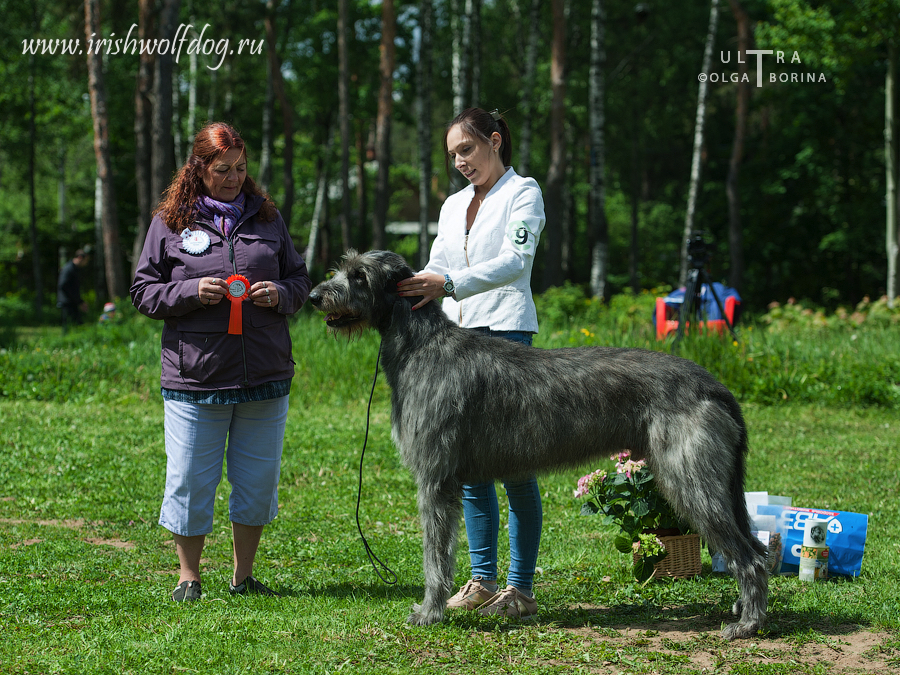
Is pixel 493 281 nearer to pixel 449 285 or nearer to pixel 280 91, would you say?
pixel 449 285

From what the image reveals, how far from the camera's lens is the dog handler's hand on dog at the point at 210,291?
3.96 meters

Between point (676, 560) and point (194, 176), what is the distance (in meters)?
3.54

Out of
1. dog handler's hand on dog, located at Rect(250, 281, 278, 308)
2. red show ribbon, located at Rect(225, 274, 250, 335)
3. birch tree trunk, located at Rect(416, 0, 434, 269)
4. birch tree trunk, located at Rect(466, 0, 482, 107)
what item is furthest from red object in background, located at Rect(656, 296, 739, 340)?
birch tree trunk, located at Rect(466, 0, 482, 107)

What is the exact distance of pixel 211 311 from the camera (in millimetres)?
4102

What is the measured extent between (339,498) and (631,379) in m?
3.64

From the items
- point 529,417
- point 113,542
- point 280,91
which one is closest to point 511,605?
point 529,417

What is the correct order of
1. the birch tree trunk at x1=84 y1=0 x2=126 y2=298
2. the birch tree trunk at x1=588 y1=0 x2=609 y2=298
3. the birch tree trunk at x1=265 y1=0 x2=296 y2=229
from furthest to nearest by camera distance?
the birch tree trunk at x1=265 y1=0 x2=296 y2=229, the birch tree trunk at x1=588 y1=0 x2=609 y2=298, the birch tree trunk at x1=84 y1=0 x2=126 y2=298

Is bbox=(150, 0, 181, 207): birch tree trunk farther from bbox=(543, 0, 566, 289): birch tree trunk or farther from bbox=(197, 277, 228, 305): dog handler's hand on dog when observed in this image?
bbox=(197, 277, 228, 305): dog handler's hand on dog

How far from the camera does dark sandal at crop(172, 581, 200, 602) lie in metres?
4.24

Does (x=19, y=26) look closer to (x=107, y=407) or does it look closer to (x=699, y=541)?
(x=107, y=407)

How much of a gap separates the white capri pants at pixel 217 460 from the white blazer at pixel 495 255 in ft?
4.03

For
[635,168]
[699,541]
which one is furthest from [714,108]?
[699,541]

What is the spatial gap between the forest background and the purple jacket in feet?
47.0
